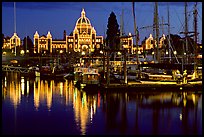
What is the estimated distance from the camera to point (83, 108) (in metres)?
22.3

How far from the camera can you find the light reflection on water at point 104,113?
16.9 meters

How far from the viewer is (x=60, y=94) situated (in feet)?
97.2

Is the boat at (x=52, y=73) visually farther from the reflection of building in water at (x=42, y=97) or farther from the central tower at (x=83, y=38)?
the central tower at (x=83, y=38)

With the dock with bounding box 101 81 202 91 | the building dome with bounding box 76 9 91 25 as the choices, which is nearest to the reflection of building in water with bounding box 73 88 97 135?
the dock with bounding box 101 81 202 91

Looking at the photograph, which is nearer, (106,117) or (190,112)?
(106,117)

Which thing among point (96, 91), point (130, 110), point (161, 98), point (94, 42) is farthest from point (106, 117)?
point (94, 42)

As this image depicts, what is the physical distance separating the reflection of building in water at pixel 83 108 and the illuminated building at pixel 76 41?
77913mm

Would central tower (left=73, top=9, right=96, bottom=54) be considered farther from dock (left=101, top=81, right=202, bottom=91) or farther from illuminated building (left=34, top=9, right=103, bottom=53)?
dock (left=101, top=81, right=202, bottom=91)

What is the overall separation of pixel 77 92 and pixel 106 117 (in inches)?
398

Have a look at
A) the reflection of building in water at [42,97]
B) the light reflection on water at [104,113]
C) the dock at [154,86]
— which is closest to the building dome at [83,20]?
the reflection of building in water at [42,97]

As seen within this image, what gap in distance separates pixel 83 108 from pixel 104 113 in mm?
1943

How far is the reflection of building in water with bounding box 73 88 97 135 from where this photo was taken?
18016mm

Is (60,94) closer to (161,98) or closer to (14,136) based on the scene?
(161,98)

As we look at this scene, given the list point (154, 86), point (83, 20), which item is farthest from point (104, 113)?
point (83, 20)
